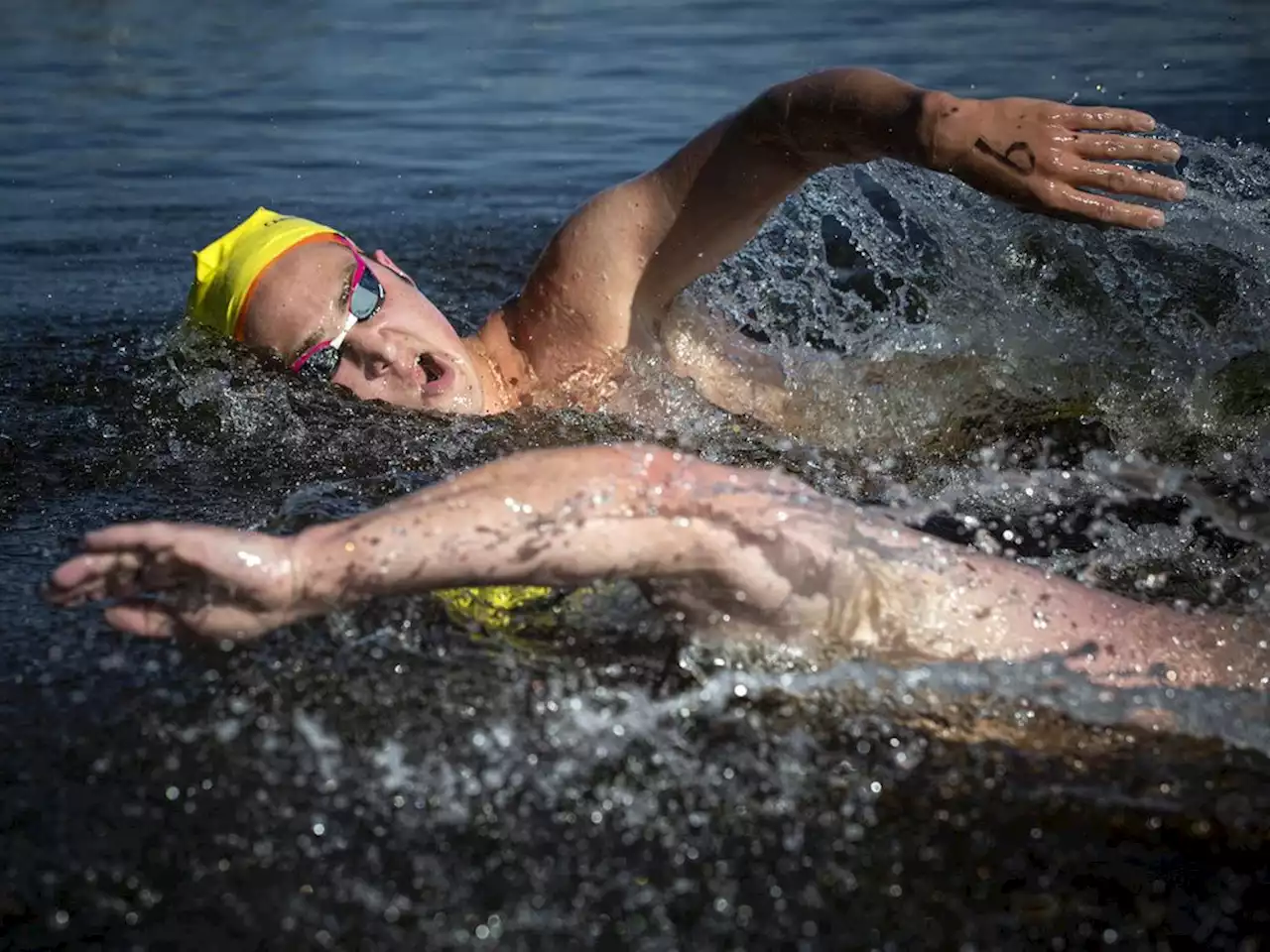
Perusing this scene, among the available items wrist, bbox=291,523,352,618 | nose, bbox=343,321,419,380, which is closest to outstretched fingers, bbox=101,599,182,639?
wrist, bbox=291,523,352,618

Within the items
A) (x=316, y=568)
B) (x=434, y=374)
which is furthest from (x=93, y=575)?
(x=434, y=374)

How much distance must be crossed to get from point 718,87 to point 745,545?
709 cm

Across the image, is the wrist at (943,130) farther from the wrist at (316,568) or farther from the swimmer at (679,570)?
the wrist at (316,568)

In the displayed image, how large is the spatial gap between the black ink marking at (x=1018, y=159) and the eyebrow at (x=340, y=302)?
5.84 ft

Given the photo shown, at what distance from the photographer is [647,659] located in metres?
2.96

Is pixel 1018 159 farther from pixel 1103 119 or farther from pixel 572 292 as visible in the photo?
pixel 572 292

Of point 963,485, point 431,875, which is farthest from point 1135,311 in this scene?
point 431,875

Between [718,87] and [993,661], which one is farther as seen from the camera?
[718,87]

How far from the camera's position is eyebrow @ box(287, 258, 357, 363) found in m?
4.29

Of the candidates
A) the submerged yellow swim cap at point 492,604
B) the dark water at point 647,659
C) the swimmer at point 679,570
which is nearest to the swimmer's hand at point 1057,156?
the dark water at point 647,659

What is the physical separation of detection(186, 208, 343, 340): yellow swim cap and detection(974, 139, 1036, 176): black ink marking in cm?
201

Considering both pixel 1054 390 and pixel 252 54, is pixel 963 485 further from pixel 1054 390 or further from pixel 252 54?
pixel 252 54

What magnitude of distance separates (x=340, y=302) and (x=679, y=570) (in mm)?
1955

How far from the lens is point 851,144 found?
383cm
